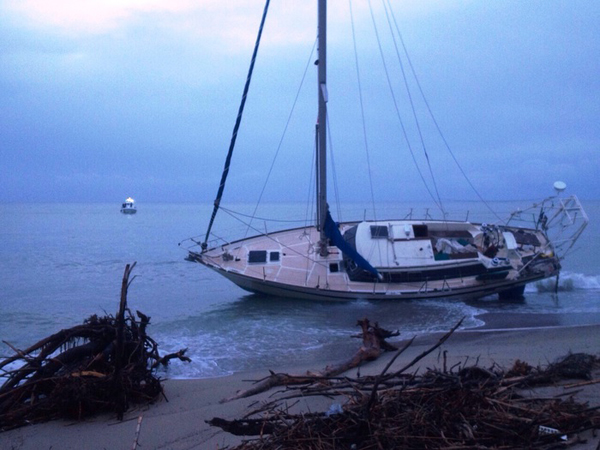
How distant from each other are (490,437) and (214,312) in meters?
15.4

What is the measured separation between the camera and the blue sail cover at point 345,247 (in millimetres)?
18219

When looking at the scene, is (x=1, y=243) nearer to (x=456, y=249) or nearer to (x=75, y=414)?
(x=456, y=249)

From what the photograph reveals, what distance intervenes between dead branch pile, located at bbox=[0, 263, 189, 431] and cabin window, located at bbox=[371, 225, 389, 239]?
12648 millimetres

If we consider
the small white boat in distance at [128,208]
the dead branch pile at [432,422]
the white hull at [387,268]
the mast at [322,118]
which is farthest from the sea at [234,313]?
the small white boat in distance at [128,208]

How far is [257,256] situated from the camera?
19.6m

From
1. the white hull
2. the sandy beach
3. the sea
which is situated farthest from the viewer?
the white hull

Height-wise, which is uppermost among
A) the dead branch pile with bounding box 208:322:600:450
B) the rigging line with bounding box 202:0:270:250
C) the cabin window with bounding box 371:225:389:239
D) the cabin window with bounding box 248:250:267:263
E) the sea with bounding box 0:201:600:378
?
the rigging line with bounding box 202:0:270:250

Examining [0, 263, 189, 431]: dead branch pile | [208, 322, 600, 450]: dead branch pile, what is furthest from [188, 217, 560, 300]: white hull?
[208, 322, 600, 450]: dead branch pile

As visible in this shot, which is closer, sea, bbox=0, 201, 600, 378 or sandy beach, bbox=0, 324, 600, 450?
sandy beach, bbox=0, 324, 600, 450

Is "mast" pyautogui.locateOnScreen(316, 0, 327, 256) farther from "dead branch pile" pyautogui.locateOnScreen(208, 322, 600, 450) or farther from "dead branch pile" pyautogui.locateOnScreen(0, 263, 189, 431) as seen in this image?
"dead branch pile" pyautogui.locateOnScreen(208, 322, 600, 450)

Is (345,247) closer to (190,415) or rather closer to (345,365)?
(345,365)

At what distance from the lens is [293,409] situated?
6.62 m

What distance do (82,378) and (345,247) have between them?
11996 mm

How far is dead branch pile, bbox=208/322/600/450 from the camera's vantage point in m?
4.38
